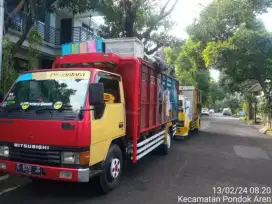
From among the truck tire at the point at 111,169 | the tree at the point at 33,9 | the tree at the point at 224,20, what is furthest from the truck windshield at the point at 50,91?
the tree at the point at 224,20

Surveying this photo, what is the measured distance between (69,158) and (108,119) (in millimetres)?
987

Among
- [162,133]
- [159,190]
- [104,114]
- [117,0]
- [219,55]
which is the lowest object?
[159,190]

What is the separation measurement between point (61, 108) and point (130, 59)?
6.49 feet

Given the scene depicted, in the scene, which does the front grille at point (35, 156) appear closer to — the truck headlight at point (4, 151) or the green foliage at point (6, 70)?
the truck headlight at point (4, 151)

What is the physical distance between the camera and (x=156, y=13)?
14297mm

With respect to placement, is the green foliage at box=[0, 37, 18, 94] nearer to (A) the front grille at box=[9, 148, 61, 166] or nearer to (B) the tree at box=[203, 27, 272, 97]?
(A) the front grille at box=[9, 148, 61, 166]

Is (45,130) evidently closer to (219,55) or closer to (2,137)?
(2,137)

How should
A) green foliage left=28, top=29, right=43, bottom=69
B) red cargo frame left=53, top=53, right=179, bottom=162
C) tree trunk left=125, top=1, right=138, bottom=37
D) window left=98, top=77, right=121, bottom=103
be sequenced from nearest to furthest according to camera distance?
window left=98, top=77, right=121, bottom=103
red cargo frame left=53, top=53, right=179, bottom=162
green foliage left=28, top=29, right=43, bottom=69
tree trunk left=125, top=1, right=138, bottom=37

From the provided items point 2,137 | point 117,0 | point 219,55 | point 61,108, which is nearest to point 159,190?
point 61,108

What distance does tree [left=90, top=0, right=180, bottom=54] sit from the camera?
38.6 ft

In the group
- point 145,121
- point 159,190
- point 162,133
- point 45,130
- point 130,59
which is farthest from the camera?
point 162,133

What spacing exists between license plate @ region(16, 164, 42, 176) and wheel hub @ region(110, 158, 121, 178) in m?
1.31

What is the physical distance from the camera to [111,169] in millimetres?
4922

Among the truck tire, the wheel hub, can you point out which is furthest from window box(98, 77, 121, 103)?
the wheel hub
